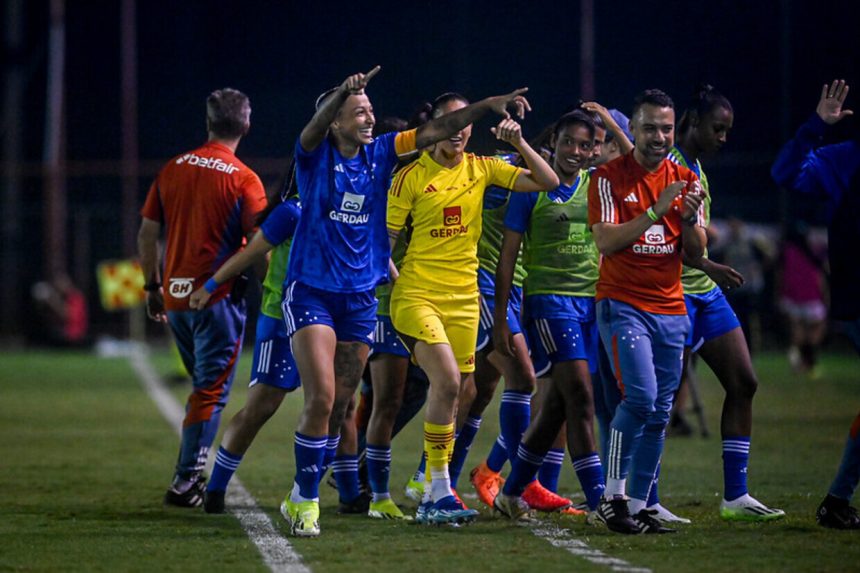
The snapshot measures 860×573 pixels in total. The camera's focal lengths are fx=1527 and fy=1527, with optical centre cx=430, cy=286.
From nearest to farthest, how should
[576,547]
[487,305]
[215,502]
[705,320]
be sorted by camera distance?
[576,547] → [705,320] → [215,502] → [487,305]

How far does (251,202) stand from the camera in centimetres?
946

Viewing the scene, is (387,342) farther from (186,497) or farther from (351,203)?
(186,497)

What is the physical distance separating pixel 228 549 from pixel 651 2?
1303cm

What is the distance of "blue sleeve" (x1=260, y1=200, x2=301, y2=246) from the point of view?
8188 mm

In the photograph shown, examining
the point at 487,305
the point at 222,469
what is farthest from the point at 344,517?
the point at 487,305

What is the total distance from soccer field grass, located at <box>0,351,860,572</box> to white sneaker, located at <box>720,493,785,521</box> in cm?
8

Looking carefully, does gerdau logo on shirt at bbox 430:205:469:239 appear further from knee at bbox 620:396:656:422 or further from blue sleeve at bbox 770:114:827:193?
blue sleeve at bbox 770:114:827:193

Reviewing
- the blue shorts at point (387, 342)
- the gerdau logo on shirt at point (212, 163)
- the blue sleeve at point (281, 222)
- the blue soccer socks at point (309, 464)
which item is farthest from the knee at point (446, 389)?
the gerdau logo on shirt at point (212, 163)

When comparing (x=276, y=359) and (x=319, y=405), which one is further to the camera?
(x=276, y=359)

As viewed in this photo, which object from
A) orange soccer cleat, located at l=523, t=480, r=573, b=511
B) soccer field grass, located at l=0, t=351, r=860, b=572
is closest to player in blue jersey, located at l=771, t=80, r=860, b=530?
soccer field grass, located at l=0, t=351, r=860, b=572

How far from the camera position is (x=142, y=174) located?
32.7m

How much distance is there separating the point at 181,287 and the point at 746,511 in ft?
12.1

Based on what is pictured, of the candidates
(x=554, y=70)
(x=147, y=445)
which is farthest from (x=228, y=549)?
(x=554, y=70)

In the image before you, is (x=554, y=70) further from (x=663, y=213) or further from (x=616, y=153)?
(x=663, y=213)
